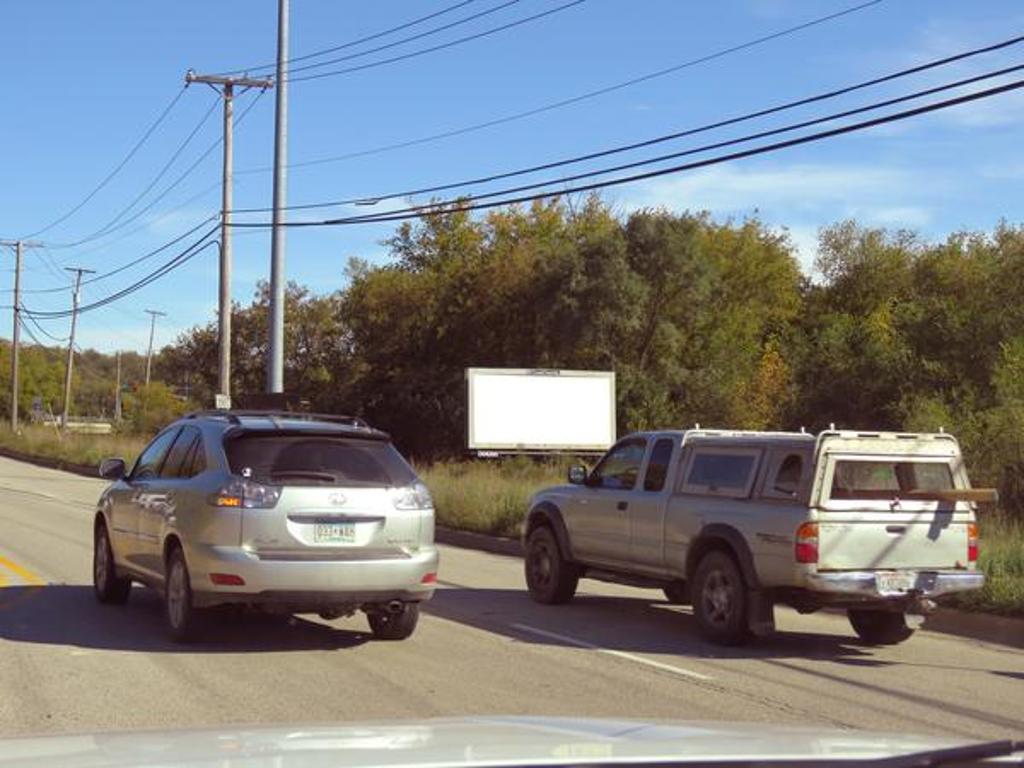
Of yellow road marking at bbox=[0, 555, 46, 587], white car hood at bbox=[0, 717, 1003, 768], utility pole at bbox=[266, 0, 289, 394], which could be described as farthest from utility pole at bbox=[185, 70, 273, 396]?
white car hood at bbox=[0, 717, 1003, 768]

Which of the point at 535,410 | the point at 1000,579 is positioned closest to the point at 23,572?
the point at 1000,579

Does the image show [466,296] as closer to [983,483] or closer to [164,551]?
[983,483]

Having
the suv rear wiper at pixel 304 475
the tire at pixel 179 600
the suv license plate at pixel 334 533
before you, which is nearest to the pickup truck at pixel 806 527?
the suv license plate at pixel 334 533

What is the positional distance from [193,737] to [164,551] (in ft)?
20.5

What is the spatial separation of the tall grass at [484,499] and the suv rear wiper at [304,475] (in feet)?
34.4

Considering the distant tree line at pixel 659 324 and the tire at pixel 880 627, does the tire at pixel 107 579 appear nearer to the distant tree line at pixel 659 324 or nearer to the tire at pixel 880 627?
the tire at pixel 880 627

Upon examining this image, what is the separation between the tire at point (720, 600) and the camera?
398 inches

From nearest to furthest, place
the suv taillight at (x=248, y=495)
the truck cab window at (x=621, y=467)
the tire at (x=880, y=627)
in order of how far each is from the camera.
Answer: the suv taillight at (x=248, y=495) → the tire at (x=880, y=627) → the truck cab window at (x=621, y=467)

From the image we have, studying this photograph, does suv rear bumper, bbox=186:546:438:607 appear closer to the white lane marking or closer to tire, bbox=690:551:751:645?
the white lane marking

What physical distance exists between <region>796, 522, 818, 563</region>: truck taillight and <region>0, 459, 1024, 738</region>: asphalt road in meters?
0.85

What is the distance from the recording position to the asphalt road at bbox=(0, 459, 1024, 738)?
7.36 metres

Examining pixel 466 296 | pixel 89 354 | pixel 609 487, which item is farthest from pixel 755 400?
pixel 89 354

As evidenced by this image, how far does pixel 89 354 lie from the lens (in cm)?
17762

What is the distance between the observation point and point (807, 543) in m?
9.70
